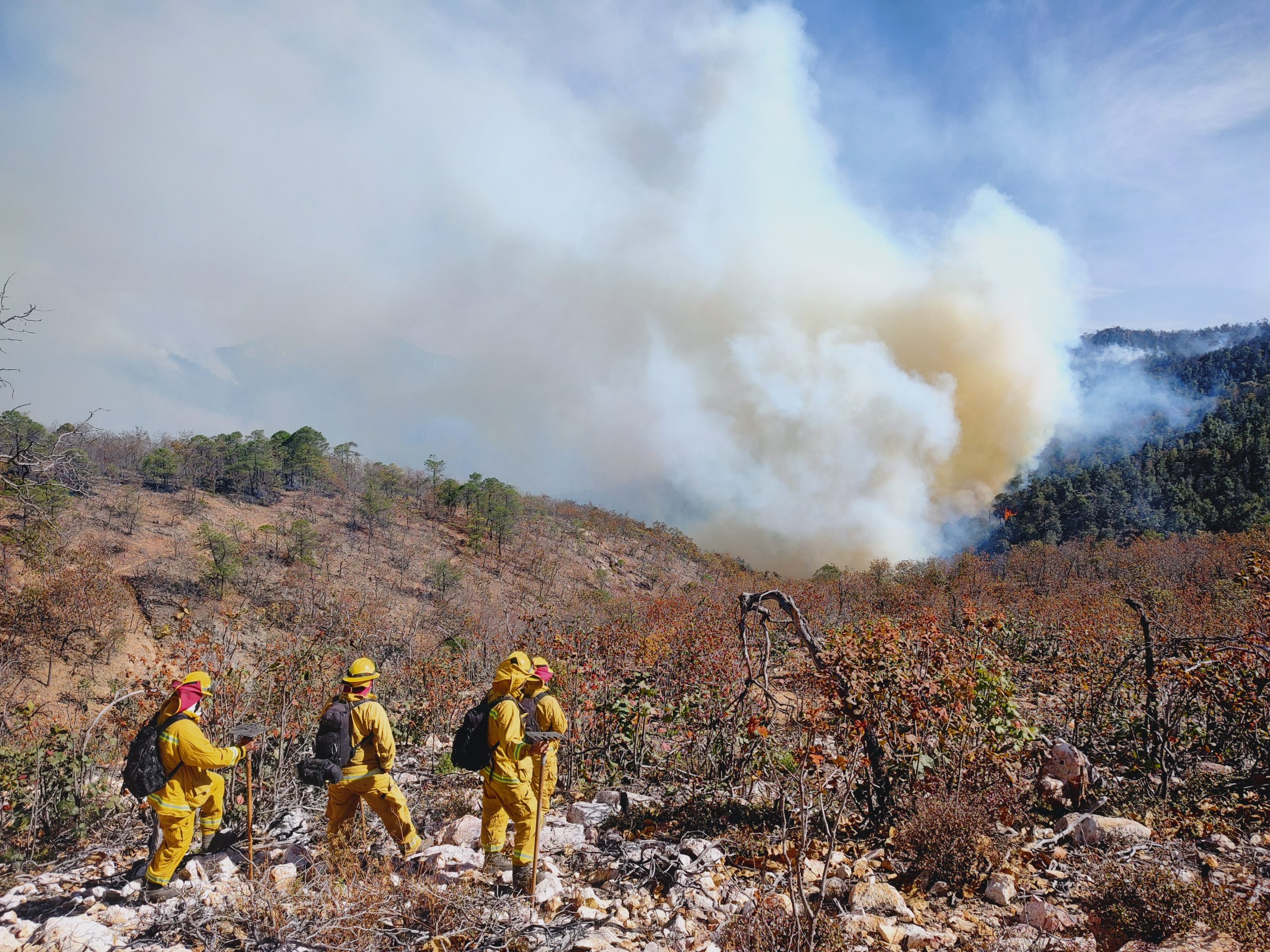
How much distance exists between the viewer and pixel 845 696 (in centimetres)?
511

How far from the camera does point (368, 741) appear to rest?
4758 mm

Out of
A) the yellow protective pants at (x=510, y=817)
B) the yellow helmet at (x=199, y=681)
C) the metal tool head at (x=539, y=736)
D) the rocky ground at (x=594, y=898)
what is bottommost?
the rocky ground at (x=594, y=898)

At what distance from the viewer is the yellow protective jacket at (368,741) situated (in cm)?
470

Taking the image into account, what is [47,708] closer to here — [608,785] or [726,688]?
[608,785]

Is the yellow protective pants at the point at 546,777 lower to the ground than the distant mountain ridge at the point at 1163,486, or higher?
lower

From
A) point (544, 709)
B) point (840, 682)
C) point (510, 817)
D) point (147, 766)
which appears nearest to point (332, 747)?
point (147, 766)

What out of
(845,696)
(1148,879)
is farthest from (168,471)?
(1148,879)

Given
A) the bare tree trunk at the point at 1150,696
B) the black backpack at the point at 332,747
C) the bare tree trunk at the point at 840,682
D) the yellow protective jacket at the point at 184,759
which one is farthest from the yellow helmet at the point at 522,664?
the bare tree trunk at the point at 1150,696

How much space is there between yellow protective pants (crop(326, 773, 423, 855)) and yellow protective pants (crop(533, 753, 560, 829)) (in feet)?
3.24

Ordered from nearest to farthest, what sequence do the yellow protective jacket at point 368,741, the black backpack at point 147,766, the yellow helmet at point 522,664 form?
the black backpack at point 147,766, the yellow protective jacket at point 368,741, the yellow helmet at point 522,664

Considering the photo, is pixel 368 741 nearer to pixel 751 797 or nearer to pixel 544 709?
pixel 544 709

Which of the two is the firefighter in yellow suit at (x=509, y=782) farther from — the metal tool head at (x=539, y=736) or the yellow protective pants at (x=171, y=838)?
the yellow protective pants at (x=171, y=838)

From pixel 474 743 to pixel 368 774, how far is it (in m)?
0.81

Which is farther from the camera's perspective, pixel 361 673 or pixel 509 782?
pixel 361 673
